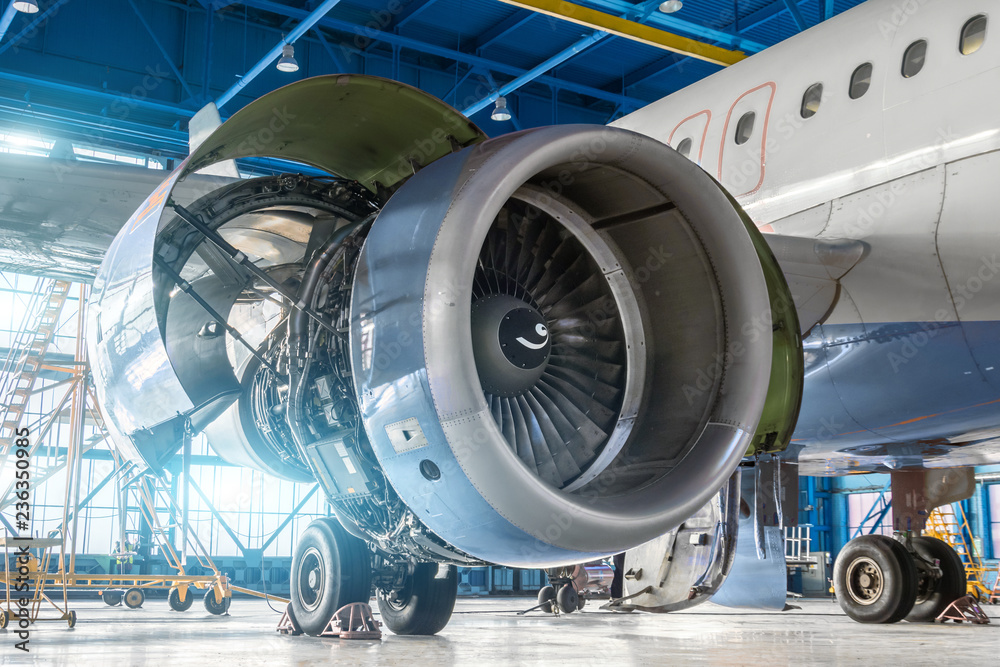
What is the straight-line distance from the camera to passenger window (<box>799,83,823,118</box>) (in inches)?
216

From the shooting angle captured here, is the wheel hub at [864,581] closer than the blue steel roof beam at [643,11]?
Yes

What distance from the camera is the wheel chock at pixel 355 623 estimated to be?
507 cm

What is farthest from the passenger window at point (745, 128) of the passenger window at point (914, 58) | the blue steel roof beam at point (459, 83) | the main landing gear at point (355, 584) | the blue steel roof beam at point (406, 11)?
the blue steel roof beam at point (459, 83)

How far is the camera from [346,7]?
53.1 ft

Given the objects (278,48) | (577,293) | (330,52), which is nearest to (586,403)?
(577,293)

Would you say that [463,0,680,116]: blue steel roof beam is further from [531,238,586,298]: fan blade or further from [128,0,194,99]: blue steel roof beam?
[531,238,586,298]: fan blade

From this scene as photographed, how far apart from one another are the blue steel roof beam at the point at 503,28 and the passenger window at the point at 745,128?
429 inches

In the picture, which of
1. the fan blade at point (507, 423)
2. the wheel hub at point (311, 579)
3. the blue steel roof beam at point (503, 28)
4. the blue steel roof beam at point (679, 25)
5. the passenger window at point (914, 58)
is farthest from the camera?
the blue steel roof beam at point (503, 28)

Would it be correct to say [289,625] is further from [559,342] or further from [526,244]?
[526,244]

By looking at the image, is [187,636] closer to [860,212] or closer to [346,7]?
[860,212]

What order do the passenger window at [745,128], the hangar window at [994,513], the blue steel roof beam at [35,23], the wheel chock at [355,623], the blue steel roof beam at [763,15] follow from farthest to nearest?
the hangar window at [994,513], the blue steel roof beam at [763,15], the blue steel roof beam at [35,23], the passenger window at [745,128], the wheel chock at [355,623]

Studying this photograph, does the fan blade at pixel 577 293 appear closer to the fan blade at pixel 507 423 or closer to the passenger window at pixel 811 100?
the fan blade at pixel 507 423

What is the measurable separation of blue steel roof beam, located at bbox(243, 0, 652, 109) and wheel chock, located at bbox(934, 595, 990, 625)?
39.2 feet

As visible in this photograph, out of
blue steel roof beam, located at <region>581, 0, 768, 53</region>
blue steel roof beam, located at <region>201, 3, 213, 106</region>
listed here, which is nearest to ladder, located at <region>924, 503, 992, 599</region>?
blue steel roof beam, located at <region>581, 0, 768, 53</region>
